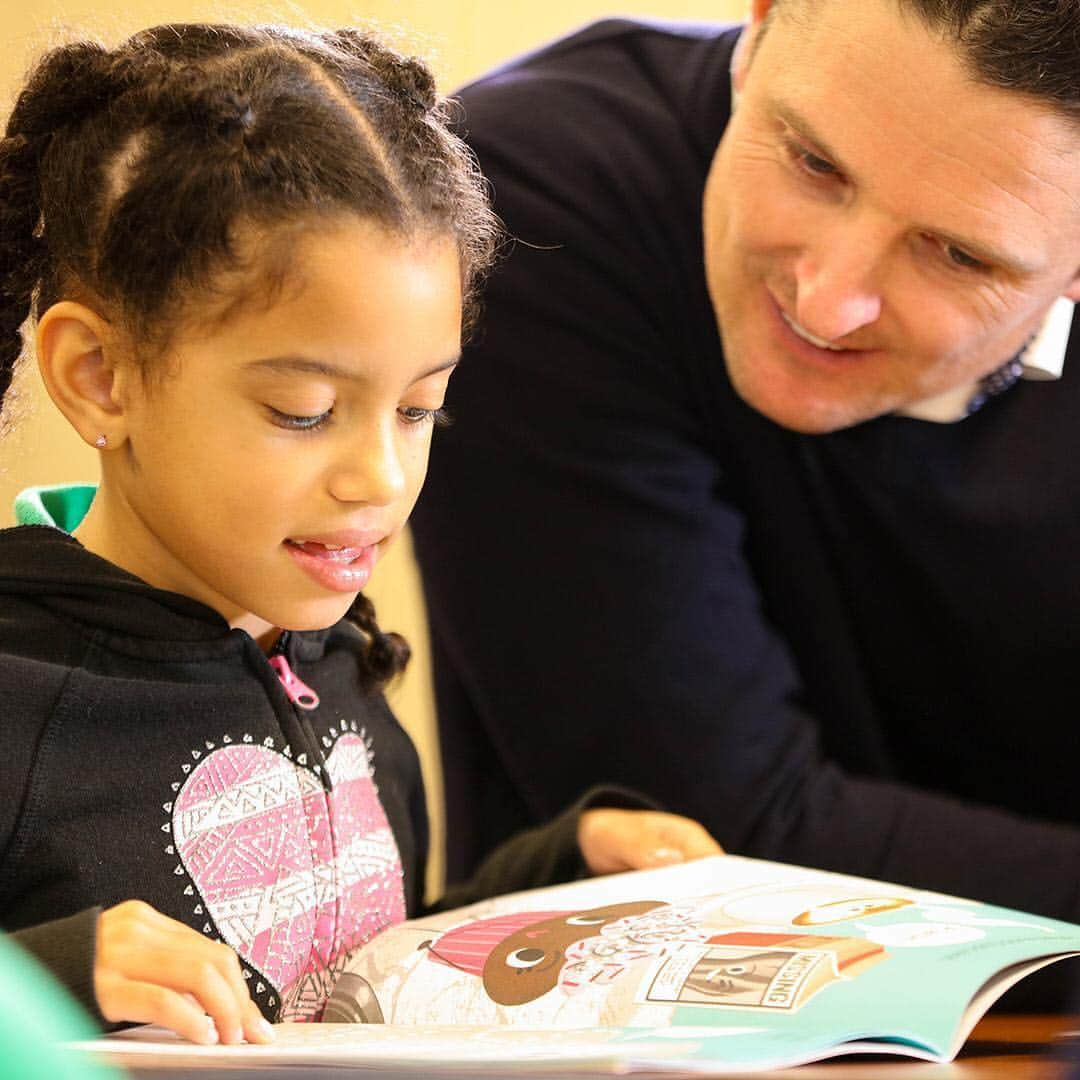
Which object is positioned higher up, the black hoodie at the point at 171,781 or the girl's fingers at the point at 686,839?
the black hoodie at the point at 171,781

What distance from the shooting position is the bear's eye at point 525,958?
2.44ft

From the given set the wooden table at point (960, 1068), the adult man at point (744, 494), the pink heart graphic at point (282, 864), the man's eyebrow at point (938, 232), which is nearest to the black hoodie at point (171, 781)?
the pink heart graphic at point (282, 864)

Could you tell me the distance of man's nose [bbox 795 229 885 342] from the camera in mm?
1016

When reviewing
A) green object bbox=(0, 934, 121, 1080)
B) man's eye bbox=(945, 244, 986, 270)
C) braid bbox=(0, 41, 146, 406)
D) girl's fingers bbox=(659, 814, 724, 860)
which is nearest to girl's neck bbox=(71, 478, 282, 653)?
braid bbox=(0, 41, 146, 406)

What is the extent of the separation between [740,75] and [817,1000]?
76cm

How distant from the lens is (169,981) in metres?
0.62

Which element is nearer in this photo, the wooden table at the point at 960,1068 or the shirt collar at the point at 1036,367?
the wooden table at the point at 960,1068

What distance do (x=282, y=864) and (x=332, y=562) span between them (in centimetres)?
16

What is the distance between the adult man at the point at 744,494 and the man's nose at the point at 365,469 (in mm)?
413

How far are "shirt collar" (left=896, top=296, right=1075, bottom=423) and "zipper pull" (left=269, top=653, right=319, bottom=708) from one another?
23.1 inches

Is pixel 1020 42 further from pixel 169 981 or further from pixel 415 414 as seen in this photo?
pixel 169 981

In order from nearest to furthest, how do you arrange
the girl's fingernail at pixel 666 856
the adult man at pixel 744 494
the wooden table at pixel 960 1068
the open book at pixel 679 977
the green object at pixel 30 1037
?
the green object at pixel 30 1037
the wooden table at pixel 960 1068
the open book at pixel 679 977
the girl's fingernail at pixel 666 856
the adult man at pixel 744 494

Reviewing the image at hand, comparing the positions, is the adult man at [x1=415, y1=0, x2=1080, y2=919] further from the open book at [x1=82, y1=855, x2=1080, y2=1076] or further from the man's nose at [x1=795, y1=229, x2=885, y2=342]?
the open book at [x1=82, y1=855, x2=1080, y2=1076]

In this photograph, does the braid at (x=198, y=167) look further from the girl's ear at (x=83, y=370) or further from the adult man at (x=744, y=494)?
the adult man at (x=744, y=494)
